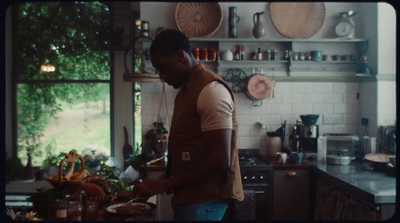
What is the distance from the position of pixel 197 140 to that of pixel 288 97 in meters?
3.23

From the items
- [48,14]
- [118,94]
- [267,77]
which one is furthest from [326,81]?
[48,14]

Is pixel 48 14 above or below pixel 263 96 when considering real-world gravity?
above

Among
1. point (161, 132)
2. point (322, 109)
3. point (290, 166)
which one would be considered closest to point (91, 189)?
point (161, 132)

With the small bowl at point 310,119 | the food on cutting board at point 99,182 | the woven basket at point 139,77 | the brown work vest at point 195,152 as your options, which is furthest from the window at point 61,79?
the brown work vest at point 195,152

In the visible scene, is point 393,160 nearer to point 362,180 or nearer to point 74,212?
point 362,180

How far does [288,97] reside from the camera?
4879 millimetres

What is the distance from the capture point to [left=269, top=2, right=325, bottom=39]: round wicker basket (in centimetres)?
474

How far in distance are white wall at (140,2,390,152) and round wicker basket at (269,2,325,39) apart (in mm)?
106

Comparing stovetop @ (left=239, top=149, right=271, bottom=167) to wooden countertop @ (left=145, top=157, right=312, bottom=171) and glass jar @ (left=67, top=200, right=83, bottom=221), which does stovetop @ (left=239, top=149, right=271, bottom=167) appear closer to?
wooden countertop @ (left=145, top=157, right=312, bottom=171)

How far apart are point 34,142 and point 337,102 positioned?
4.71m

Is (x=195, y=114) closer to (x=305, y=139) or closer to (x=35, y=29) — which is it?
(x=305, y=139)

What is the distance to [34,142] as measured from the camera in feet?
21.8

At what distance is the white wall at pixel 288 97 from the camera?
15.9 feet

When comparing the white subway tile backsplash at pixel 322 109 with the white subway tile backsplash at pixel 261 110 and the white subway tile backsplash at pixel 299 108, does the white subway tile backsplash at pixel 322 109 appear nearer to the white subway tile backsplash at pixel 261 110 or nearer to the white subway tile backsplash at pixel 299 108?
the white subway tile backsplash at pixel 299 108
